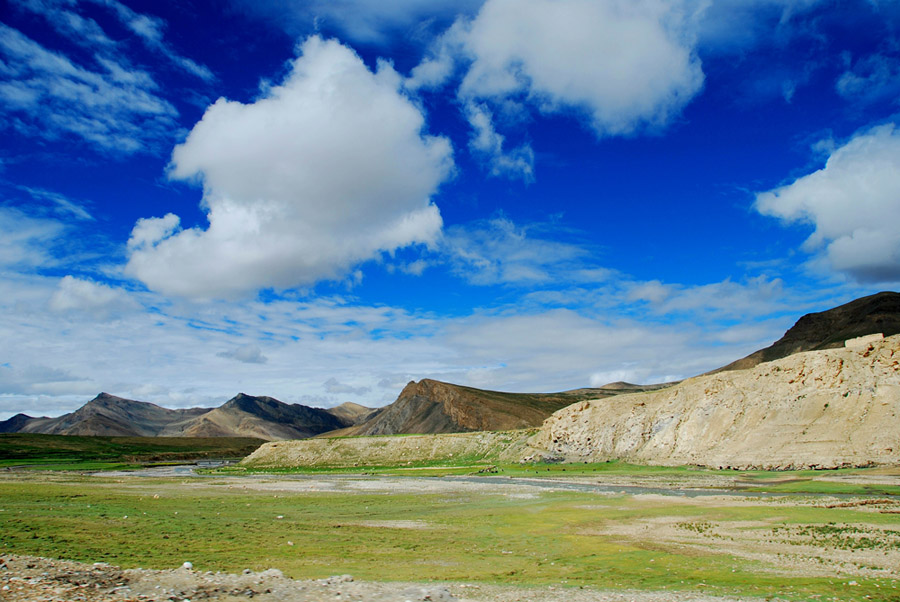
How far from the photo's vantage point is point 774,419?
71250mm

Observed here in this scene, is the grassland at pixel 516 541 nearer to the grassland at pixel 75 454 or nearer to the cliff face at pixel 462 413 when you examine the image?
the grassland at pixel 75 454

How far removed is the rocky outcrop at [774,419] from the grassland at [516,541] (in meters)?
30.6

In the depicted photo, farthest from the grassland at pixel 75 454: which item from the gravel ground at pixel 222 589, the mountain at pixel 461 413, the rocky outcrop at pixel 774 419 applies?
the gravel ground at pixel 222 589

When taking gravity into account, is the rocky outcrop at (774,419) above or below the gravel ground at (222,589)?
above

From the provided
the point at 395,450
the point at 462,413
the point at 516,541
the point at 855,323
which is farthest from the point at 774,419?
the point at 855,323

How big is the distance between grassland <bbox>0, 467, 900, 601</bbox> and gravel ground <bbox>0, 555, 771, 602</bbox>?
1.27 m

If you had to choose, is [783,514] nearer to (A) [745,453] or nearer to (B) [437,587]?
(B) [437,587]

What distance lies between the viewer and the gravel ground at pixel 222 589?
13453mm

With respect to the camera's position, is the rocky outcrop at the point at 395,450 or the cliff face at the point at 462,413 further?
the cliff face at the point at 462,413

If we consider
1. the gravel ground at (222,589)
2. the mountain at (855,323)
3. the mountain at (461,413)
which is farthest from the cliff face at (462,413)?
the gravel ground at (222,589)

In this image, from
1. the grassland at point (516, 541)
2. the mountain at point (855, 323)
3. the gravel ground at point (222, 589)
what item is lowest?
the grassland at point (516, 541)

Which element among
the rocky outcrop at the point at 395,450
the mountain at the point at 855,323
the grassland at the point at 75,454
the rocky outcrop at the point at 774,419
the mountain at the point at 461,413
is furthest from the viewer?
the mountain at the point at 461,413

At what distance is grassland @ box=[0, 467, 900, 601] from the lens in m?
17.9

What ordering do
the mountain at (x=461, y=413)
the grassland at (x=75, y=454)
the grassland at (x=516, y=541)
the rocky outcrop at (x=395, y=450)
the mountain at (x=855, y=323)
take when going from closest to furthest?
the grassland at (x=516, y=541), the rocky outcrop at (x=395, y=450), the grassland at (x=75, y=454), the mountain at (x=855, y=323), the mountain at (x=461, y=413)
